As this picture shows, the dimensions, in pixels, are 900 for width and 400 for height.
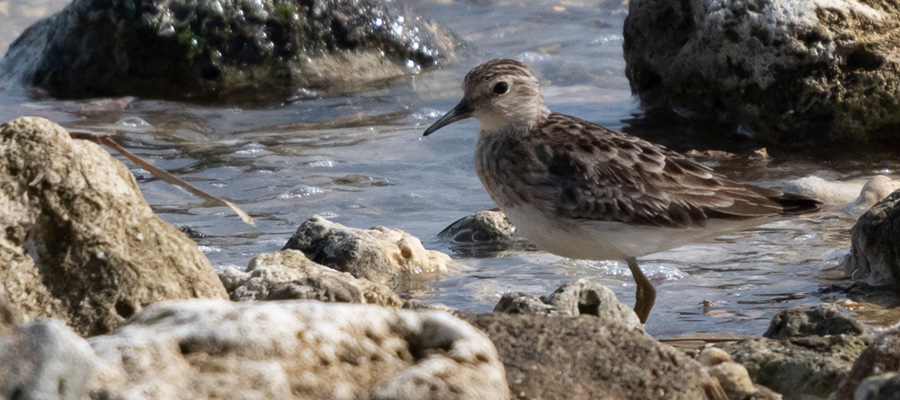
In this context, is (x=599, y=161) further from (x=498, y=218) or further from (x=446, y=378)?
(x=446, y=378)

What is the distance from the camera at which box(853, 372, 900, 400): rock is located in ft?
9.21

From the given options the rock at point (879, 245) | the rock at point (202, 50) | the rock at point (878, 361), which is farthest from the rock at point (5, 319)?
the rock at point (202, 50)

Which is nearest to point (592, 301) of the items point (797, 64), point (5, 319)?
point (5, 319)

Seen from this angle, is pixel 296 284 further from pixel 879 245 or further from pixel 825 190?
pixel 825 190

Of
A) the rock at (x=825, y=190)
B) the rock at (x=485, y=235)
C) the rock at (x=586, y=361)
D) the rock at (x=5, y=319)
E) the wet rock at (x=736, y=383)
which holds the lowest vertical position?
the rock at (x=485, y=235)

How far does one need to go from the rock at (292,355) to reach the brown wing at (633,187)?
99.9 inches

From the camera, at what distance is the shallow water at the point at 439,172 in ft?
19.3

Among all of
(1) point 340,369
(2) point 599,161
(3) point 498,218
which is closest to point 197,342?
(1) point 340,369

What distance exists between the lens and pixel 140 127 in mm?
10594

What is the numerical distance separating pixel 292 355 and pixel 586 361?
95 centimetres

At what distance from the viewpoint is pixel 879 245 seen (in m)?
5.43

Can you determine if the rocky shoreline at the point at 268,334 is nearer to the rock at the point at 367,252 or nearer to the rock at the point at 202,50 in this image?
the rock at the point at 367,252

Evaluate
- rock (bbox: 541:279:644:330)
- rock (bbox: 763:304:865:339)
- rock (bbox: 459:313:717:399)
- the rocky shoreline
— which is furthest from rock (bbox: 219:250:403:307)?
rock (bbox: 763:304:865:339)

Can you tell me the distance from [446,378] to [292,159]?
686cm
